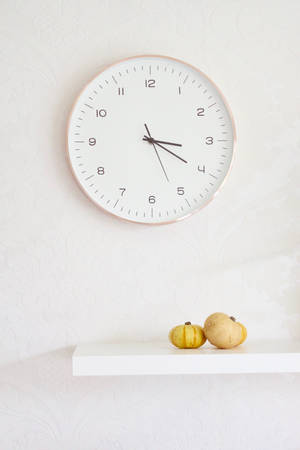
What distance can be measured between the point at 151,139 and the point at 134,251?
299 mm

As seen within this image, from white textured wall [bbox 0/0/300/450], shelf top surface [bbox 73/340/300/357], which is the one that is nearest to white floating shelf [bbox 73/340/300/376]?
shelf top surface [bbox 73/340/300/357]

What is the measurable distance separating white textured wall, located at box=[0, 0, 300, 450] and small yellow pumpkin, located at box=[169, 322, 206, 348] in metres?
0.12

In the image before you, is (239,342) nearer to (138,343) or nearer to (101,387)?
(138,343)

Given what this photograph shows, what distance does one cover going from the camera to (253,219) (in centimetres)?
152

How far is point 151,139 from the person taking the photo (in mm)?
1482

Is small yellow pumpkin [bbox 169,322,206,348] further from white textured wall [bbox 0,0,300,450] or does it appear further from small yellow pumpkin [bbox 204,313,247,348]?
white textured wall [bbox 0,0,300,450]

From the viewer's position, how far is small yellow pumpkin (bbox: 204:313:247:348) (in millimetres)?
1339

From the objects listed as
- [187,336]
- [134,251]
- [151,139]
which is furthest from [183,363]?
[151,139]

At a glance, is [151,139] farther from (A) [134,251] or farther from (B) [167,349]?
(B) [167,349]

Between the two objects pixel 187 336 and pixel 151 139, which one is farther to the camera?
pixel 151 139

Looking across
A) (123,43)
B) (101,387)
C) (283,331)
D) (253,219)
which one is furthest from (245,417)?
(123,43)

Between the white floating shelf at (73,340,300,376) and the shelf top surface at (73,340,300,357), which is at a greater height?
the shelf top surface at (73,340,300,357)

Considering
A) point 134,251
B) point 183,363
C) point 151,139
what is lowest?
point 183,363

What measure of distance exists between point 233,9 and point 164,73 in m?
0.27
